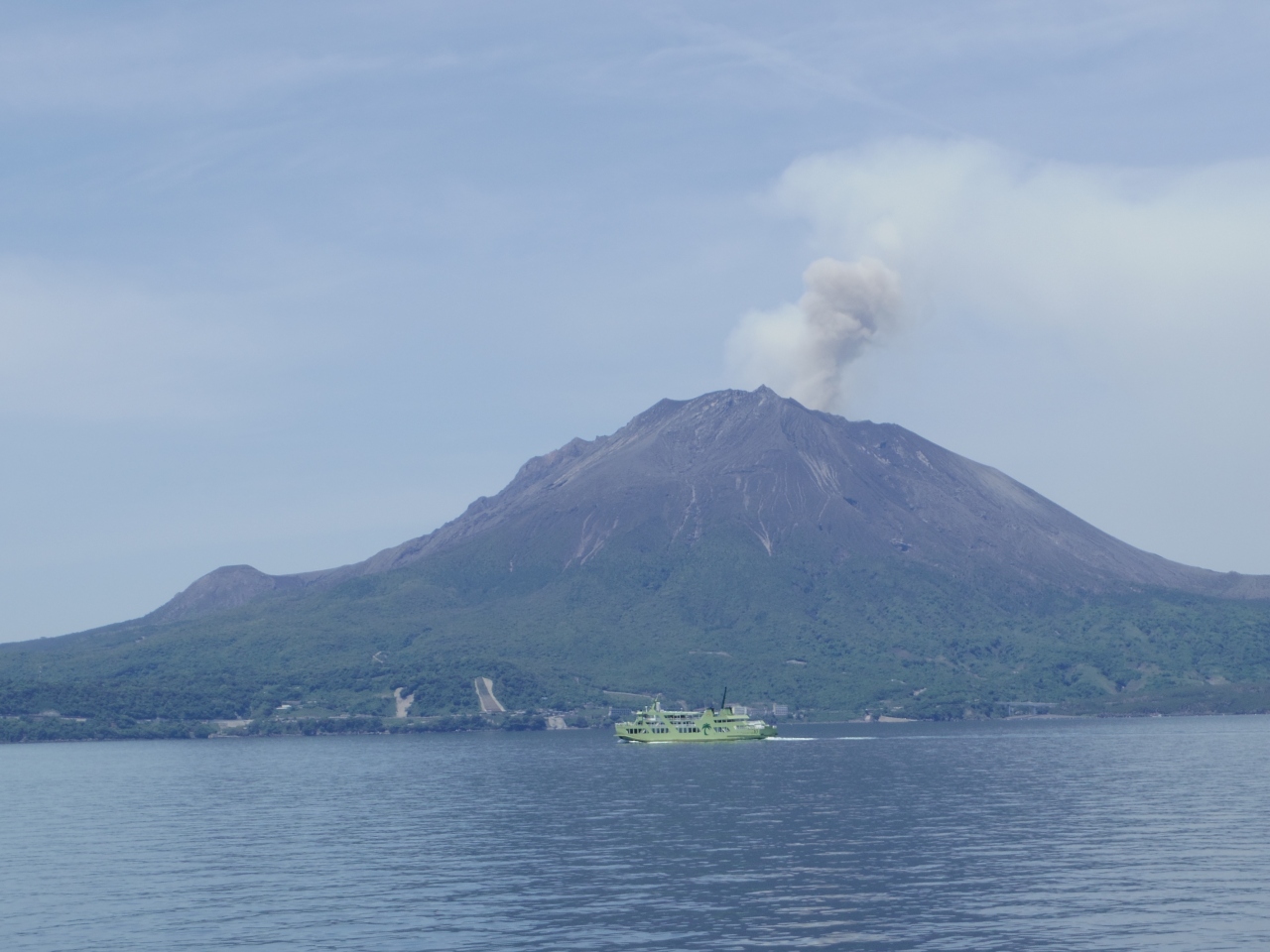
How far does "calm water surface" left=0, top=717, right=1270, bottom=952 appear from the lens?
5772cm

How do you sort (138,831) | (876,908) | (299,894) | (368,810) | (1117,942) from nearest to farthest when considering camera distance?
(1117,942) < (876,908) < (299,894) < (138,831) < (368,810)

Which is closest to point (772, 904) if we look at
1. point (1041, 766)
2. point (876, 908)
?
point (876, 908)

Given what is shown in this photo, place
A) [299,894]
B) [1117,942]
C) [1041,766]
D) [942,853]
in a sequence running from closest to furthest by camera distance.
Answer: [1117,942], [299,894], [942,853], [1041,766]

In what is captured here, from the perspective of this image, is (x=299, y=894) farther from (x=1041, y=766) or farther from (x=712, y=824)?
(x=1041, y=766)

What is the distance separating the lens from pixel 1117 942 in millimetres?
53781

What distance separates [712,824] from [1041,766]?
63620mm

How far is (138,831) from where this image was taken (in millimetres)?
98750

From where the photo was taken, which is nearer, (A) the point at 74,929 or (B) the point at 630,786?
(A) the point at 74,929

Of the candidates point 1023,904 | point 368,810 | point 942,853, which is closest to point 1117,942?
point 1023,904

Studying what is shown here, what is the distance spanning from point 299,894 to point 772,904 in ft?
75.6

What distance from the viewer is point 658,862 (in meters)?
75.8

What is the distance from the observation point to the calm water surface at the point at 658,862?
57719mm

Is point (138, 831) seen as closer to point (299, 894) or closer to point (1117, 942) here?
point (299, 894)

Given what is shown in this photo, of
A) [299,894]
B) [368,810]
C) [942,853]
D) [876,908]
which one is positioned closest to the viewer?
[876,908]
